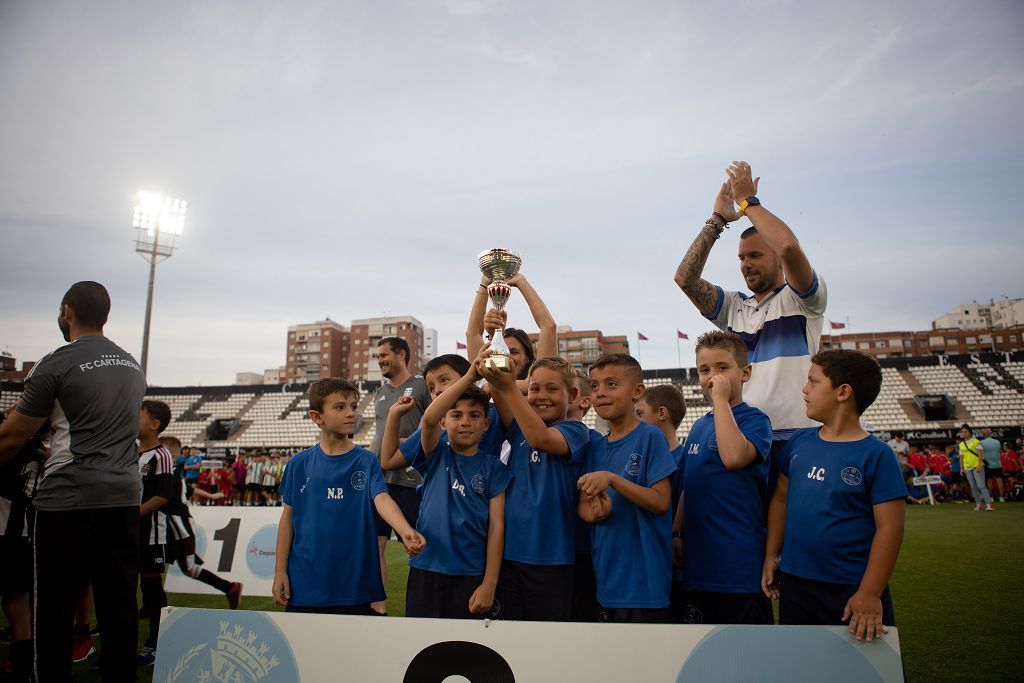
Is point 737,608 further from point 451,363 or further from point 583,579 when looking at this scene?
point 451,363

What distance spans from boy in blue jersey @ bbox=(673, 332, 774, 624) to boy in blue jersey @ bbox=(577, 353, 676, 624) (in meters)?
0.19

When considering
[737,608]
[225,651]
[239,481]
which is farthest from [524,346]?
[239,481]

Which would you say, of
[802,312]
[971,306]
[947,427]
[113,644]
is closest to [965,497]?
[947,427]

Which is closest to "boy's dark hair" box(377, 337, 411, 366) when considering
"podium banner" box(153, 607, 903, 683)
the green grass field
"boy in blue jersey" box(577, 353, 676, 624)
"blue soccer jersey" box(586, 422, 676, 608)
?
the green grass field

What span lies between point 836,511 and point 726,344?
0.96 meters

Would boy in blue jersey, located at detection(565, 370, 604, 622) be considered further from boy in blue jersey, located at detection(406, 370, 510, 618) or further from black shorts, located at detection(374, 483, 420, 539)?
black shorts, located at detection(374, 483, 420, 539)

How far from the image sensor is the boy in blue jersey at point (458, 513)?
3021 mm

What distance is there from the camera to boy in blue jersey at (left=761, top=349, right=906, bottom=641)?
247 centimetres

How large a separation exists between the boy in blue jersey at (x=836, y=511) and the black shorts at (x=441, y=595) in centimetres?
151

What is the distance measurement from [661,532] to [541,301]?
1669 millimetres

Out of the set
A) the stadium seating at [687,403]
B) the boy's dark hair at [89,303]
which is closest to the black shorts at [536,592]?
the boy's dark hair at [89,303]

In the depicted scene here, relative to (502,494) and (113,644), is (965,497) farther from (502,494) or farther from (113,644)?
(113,644)

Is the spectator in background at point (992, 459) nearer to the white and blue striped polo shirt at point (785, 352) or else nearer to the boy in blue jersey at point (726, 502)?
the white and blue striped polo shirt at point (785, 352)

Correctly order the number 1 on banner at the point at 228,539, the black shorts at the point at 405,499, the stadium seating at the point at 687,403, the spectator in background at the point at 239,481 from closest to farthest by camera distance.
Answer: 1. the black shorts at the point at 405,499
2. the number 1 on banner at the point at 228,539
3. the spectator in background at the point at 239,481
4. the stadium seating at the point at 687,403
